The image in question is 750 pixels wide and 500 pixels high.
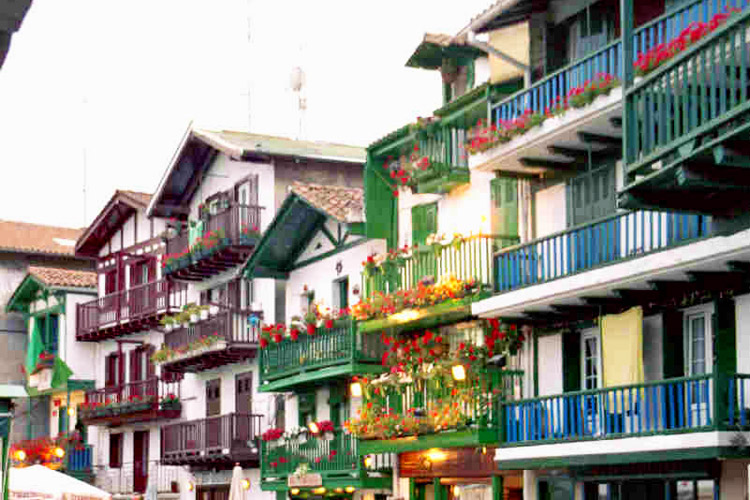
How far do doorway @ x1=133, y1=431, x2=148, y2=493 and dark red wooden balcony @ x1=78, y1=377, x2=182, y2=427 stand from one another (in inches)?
28.5

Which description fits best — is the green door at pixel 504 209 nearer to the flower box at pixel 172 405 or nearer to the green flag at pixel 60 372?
the flower box at pixel 172 405

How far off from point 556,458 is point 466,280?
4.22 meters

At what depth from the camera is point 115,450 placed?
2019 inches

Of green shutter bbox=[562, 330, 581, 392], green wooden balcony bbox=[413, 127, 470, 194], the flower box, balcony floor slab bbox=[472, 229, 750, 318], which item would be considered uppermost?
green wooden balcony bbox=[413, 127, 470, 194]

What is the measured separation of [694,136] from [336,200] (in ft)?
72.3

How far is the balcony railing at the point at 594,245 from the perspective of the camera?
68.8 ft

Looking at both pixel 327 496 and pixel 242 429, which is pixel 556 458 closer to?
pixel 327 496

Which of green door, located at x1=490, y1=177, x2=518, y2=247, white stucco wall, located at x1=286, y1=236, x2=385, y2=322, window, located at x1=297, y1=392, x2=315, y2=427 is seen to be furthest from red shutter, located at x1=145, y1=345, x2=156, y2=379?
green door, located at x1=490, y1=177, x2=518, y2=247

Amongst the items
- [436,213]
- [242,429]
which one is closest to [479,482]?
[436,213]

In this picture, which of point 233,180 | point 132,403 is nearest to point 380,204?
point 233,180

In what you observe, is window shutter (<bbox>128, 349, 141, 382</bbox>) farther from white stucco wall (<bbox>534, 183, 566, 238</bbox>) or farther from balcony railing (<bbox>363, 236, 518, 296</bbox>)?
white stucco wall (<bbox>534, 183, 566, 238</bbox>)

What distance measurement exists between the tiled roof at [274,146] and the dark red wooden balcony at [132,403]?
26.0ft

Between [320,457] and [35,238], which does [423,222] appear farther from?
[35,238]

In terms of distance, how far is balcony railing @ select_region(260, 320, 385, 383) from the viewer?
106 feet
